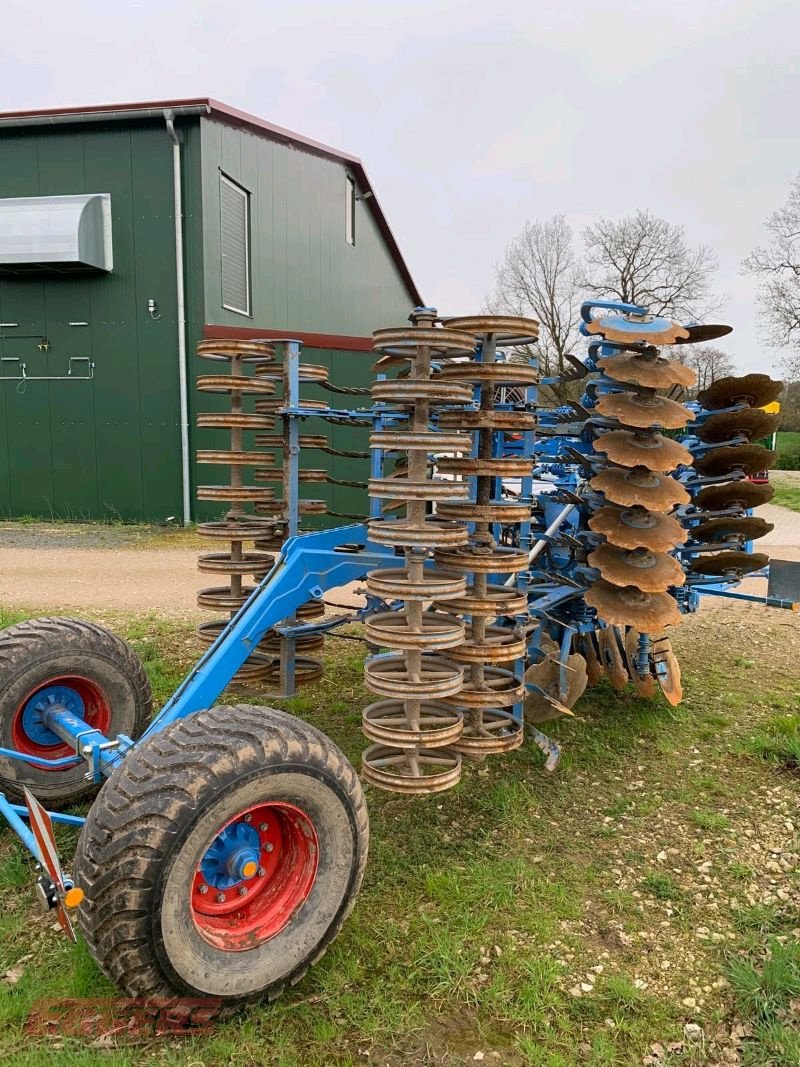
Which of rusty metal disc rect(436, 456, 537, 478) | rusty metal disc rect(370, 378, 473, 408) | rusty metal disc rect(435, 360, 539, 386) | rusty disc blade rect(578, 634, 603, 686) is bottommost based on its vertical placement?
rusty disc blade rect(578, 634, 603, 686)

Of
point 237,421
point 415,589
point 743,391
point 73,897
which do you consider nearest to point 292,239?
point 743,391

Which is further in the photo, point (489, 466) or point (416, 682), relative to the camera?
point (489, 466)

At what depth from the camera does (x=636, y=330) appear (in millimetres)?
4074

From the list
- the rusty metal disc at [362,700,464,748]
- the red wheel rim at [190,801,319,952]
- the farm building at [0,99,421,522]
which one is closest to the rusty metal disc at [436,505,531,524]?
the rusty metal disc at [362,700,464,748]

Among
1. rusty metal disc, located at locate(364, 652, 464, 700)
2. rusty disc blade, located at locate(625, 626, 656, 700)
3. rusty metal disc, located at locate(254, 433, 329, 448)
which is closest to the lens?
rusty metal disc, located at locate(364, 652, 464, 700)

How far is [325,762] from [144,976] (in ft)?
2.67

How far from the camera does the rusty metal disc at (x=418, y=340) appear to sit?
3.31 metres

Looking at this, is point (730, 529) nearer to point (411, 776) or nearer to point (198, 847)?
point (411, 776)

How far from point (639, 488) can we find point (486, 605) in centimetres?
110

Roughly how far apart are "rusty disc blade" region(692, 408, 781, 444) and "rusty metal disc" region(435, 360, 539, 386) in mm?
1825

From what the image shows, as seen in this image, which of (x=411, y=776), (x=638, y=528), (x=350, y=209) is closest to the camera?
(x=411, y=776)

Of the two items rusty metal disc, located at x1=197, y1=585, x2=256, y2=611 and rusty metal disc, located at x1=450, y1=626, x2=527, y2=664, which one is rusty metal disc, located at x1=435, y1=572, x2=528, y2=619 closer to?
rusty metal disc, located at x1=450, y1=626, x2=527, y2=664

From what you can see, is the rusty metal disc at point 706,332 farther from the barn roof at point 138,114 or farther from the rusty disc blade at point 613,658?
the barn roof at point 138,114

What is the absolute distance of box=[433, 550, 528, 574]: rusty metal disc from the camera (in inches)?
148
